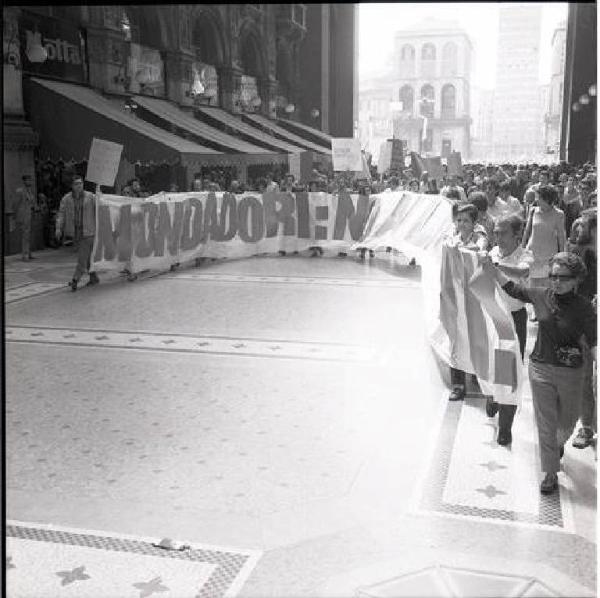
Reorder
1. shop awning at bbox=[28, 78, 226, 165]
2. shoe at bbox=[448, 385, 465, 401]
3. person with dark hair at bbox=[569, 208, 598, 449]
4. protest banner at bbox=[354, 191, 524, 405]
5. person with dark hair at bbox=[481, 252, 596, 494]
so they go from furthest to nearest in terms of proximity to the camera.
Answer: shop awning at bbox=[28, 78, 226, 165] → shoe at bbox=[448, 385, 465, 401] → protest banner at bbox=[354, 191, 524, 405] → person with dark hair at bbox=[569, 208, 598, 449] → person with dark hair at bbox=[481, 252, 596, 494]

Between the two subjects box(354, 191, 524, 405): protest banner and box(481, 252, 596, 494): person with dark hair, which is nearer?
box(481, 252, 596, 494): person with dark hair

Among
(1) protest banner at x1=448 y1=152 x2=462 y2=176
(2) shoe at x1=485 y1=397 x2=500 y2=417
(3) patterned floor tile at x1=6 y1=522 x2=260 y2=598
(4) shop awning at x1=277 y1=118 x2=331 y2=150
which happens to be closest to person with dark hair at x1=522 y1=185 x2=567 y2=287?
(2) shoe at x1=485 y1=397 x2=500 y2=417

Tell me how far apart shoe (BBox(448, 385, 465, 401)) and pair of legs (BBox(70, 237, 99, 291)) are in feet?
22.5

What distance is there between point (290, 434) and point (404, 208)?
30.4 ft

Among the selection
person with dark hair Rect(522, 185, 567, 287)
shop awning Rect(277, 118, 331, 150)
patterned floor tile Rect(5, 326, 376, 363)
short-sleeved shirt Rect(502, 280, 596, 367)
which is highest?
shop awning Rect(277, 118, 331, 150)

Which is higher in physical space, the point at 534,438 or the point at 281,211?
the point at 281,211

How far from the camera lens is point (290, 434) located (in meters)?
5.70

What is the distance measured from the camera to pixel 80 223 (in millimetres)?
12609

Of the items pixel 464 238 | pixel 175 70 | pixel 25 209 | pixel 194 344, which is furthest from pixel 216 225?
pixel 175 70

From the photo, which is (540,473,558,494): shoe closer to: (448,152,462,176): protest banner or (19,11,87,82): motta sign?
(19,11,87,82): motta sign

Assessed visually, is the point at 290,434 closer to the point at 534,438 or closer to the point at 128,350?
the point at 534,438

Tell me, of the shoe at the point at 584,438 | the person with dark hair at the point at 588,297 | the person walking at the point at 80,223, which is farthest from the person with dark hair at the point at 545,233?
the person walking at the point at 80,223

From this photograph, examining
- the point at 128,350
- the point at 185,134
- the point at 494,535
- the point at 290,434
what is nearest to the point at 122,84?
the point at 185,134

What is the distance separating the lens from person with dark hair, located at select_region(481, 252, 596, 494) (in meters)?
4.40
